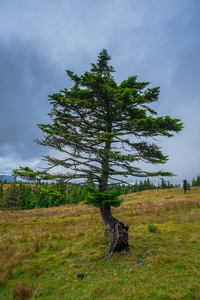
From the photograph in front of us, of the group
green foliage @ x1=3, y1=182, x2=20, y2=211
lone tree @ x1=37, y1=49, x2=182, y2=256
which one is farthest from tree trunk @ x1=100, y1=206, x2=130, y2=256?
green foliage @ x1=3, y1=182, x2=20, y2=211


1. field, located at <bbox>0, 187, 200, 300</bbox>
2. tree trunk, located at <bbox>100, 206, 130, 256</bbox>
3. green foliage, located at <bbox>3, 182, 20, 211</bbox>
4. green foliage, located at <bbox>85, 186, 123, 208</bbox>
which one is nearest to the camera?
field, located at <bbox>0, 187, 200, 300</bbox>

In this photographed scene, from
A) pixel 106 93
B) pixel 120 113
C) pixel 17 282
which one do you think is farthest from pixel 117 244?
pixel 106 93

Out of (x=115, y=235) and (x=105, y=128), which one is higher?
(x=105, y=128)

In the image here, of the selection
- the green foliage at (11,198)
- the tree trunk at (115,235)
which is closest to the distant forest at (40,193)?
the green foliage at (11,198)

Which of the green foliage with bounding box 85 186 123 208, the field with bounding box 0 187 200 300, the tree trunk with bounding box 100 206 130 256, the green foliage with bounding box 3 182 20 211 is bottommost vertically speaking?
the green foliage with bounding box 3 182 20 211

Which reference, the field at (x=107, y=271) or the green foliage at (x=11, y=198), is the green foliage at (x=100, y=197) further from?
the green foliage at (x=11, y=198)

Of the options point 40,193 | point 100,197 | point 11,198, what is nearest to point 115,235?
point 100,197

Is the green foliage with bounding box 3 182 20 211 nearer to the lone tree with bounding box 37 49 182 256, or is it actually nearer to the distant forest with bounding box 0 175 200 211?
the distant forest with bounding box 0 175 200 211

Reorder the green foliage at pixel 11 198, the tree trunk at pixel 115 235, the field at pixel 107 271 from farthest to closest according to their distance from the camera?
the green foliage at pixel 11 198, the tree trunk at pixel 115 235, the field at pixel 107 271

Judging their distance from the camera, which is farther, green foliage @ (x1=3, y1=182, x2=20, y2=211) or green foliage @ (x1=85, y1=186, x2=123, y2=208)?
green foliage @ (x1=3, y1=182, x2=20, y2=211)

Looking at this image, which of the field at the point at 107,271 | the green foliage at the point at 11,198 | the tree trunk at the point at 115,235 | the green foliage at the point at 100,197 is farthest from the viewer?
the green foliage at the point at 11,198

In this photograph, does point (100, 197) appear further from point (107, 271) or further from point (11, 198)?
point (11, 198)

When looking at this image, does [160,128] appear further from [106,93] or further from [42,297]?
[42,297]

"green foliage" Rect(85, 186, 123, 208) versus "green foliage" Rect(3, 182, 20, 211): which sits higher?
"green foliage" Rect(85, 186, 123, 208)
